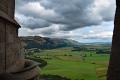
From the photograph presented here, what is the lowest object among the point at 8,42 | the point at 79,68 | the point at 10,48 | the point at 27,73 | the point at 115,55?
the point at 79,68

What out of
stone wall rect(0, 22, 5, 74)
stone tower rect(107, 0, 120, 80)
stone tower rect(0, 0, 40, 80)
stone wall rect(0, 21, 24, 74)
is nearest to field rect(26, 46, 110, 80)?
stone tower rect(0, 0, 40, 80)

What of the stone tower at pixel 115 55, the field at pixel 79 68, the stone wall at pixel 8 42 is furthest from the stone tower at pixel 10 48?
the field at pixel 79 68

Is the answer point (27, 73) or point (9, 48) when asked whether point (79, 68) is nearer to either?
point (27, 73)

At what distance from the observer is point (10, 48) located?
8.66 m

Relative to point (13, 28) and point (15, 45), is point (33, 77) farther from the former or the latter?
point (13, 28)

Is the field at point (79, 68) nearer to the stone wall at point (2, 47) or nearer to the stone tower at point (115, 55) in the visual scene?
the stone wall at point (2, 47)

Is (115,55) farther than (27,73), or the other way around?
(27,73)

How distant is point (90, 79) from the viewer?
58875 mm

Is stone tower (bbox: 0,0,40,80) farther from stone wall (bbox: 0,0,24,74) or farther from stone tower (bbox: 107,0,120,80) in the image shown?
stone tower (bbox: 107,0,120,80)

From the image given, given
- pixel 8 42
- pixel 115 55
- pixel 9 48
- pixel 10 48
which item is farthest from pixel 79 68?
pixel 115 55

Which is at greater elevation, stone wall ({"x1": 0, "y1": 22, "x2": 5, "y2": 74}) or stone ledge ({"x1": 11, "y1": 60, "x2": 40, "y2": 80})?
stone wall ({"x1": 0, "y1": 22, "x2": 5, "y2": 74})

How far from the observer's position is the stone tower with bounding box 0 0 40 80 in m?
7.70

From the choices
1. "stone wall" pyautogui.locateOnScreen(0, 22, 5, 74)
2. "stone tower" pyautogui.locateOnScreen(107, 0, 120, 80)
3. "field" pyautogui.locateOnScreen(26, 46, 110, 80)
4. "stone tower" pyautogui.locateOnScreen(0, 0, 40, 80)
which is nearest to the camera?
"stone tower" pyautogui.locateOnScreen(107, 0, 120, 80)

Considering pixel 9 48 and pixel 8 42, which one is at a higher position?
pixel 8 42
